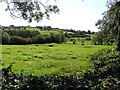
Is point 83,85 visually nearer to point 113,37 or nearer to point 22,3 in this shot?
point 22,3

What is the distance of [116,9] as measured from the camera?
43156 mm

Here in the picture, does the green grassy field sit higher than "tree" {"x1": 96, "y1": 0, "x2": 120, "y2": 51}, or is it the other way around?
"tree" {"x1": 96, "y1": 0, "x2": 120, "y2": 51}

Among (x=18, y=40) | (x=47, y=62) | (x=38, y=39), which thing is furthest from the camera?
(x=38, y=39)

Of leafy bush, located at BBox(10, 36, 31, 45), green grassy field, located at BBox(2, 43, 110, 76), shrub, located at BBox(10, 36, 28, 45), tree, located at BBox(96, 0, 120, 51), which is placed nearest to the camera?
green grassy field, located at BBox(2, 43, 110, 76)

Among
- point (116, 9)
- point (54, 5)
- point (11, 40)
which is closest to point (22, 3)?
point (54, 5)

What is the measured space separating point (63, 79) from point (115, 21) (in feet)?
118

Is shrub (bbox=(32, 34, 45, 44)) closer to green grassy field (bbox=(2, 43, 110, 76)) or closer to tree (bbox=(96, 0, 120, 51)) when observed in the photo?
green grassy field (bbox=(2, 43, 110, 76))

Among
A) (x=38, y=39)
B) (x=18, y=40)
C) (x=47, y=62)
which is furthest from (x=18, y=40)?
(x=47, y=62)

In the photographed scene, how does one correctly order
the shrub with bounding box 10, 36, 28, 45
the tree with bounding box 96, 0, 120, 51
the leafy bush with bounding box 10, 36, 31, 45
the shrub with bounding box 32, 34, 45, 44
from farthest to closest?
the shrub with bounding box 32, 34, 45, 44, the leafy bush with bounding box 10, 36, 31, 45, the shrub with bounding box 10, 36, 28, 45, the tree with bounding box 96, 0, 120, 51

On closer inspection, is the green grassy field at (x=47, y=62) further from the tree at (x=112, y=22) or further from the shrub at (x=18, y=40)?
the shrub at (x=18, y=40)

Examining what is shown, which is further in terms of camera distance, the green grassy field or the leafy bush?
the leafy bush

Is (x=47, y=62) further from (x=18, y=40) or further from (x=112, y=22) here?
(x=18, y=40)

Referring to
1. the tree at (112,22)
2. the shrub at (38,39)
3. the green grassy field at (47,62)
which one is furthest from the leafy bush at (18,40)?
the tree at (112,22)

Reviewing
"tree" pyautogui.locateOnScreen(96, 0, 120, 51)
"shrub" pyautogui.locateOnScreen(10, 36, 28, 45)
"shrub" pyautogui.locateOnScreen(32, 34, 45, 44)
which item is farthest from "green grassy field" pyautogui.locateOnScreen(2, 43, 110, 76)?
"shrub" pyautogui.locateOnScreen(32, 34, 45, 44)
